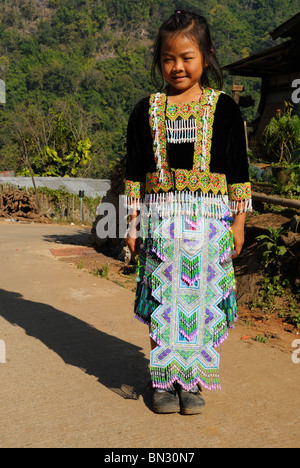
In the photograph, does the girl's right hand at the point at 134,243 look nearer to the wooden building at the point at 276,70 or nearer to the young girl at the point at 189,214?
the young girl at the point at 189,214

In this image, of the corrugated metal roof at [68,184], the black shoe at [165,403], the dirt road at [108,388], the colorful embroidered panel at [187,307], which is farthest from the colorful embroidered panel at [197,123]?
the corrugated metal roof at [68,184]

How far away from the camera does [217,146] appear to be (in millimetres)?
2775

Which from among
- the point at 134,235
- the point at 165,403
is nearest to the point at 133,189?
the point at 134,235

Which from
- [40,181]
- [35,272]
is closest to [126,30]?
[40,181]

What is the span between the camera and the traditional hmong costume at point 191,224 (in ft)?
9.05

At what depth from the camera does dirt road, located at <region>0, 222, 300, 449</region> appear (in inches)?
102

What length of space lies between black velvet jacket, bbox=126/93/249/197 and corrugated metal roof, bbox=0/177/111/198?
79.8 ft

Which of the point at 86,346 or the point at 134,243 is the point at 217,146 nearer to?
the point at 134,243

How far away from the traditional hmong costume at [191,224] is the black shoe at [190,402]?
86 millimetres

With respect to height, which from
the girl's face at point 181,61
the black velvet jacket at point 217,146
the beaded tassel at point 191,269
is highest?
the girl's face at point 181,61

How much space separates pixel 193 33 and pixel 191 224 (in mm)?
998

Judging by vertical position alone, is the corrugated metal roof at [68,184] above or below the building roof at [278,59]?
below

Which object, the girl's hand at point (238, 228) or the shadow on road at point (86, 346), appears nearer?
the girl's hand at point (238, 228)

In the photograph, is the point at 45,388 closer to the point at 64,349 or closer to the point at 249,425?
the point at 64,349
